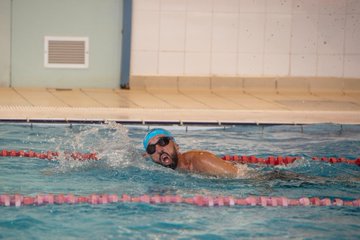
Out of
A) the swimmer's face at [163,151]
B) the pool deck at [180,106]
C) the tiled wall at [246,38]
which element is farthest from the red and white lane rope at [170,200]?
the tiled wall at [246,38]

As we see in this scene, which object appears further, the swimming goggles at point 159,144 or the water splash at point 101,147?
the water splash at point 101,147

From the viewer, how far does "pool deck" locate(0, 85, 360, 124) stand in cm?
813

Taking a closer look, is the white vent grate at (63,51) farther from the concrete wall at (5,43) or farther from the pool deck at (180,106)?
the concrete wall at (5,43)

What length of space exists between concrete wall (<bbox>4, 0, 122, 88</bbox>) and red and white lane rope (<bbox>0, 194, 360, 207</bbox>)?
5.57 meters

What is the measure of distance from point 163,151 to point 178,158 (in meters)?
0.18

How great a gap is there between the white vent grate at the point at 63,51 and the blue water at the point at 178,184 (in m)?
2.87

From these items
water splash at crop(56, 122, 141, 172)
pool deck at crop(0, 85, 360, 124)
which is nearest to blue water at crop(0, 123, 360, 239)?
water splash at crop(56, 122, 141, 172)

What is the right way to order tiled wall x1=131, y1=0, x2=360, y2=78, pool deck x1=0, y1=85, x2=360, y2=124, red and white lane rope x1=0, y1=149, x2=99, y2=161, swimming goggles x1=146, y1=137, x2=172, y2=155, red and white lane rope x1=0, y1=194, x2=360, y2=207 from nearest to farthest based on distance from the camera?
red and white lane rope x1=0, y1=194, x2=360, y2=207 → swimming goggles x1=146, y1=137, x2=172, y2=155 → red and white lane rope x1=0, y1=149, x2=99, y2=161 → pool deck x1=0, y1=85, x2=360, y2=124 → tiled wall x1=131, y1=0, x2=360, y2=78

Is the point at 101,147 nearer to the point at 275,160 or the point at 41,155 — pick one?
the point at 41,155

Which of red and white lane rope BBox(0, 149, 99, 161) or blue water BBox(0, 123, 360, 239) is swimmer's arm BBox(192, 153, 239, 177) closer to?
blue water BBox(0, 123, 360, 239)

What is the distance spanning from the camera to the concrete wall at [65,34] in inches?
410

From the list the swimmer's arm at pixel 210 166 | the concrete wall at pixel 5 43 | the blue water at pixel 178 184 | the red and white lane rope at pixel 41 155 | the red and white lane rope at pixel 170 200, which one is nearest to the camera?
the blue water at pixel 178 184

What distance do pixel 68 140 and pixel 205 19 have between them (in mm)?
4154

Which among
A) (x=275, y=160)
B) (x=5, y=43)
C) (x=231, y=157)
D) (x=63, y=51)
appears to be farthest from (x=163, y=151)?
(x=5, y=43)
